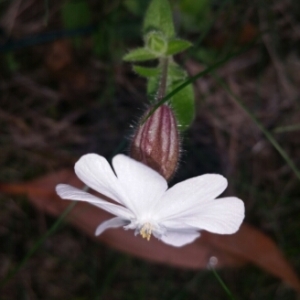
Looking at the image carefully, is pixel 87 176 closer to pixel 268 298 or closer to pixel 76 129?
pixel 76 129

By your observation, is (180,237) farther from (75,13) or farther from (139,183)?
(75,13)

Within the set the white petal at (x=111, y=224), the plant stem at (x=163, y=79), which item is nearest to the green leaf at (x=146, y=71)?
the plant stem at (x=163, y=79)

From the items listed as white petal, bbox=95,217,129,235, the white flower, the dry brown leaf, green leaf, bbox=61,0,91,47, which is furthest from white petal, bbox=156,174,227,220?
green leaf, bbox=61,0,91,47

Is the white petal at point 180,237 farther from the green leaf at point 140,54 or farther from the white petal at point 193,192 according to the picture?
the green leaf at point 140,54

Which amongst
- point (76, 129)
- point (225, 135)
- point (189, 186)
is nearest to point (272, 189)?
point (225, 135)

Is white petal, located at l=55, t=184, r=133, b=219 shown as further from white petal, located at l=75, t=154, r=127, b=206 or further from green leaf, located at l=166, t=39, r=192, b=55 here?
green leaf, located at l=166, t=39, r=192, b=55

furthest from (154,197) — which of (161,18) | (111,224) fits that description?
(161,18)
